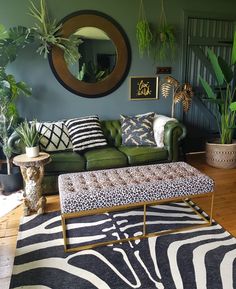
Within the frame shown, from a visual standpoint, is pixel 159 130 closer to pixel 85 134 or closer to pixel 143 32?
pixel 85 134

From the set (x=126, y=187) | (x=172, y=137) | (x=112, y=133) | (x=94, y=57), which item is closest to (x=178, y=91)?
(x=172, y=137)

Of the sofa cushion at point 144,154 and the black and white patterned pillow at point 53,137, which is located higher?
the black and white patterned pillow at point 53,137

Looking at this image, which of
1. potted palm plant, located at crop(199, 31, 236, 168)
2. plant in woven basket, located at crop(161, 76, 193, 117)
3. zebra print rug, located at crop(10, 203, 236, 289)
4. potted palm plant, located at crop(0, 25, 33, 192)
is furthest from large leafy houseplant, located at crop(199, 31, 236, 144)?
potted palm plant, located at crop(0, 25, 33, 192)

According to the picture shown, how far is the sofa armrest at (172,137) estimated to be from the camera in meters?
3.34

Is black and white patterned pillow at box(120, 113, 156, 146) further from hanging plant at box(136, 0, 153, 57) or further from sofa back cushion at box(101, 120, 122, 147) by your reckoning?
hanging plant at box(136, 0, 153, 57)

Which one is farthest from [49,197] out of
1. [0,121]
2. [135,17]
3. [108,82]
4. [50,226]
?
[135,17]

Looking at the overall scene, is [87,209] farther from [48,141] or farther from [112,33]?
[112,33]

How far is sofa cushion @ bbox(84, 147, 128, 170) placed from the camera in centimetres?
306

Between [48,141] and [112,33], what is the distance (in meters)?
1.81

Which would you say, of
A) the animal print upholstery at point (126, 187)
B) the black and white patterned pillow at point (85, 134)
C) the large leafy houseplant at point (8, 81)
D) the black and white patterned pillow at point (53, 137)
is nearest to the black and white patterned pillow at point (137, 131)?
the black and white patterned pillow at point (85, 134)

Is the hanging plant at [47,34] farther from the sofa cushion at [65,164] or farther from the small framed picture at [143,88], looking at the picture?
the sofa cushion at [65,164]

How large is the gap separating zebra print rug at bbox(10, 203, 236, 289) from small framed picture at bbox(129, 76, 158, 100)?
6.89 ft

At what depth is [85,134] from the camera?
333 centimetres

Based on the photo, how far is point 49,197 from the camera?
303 cm
